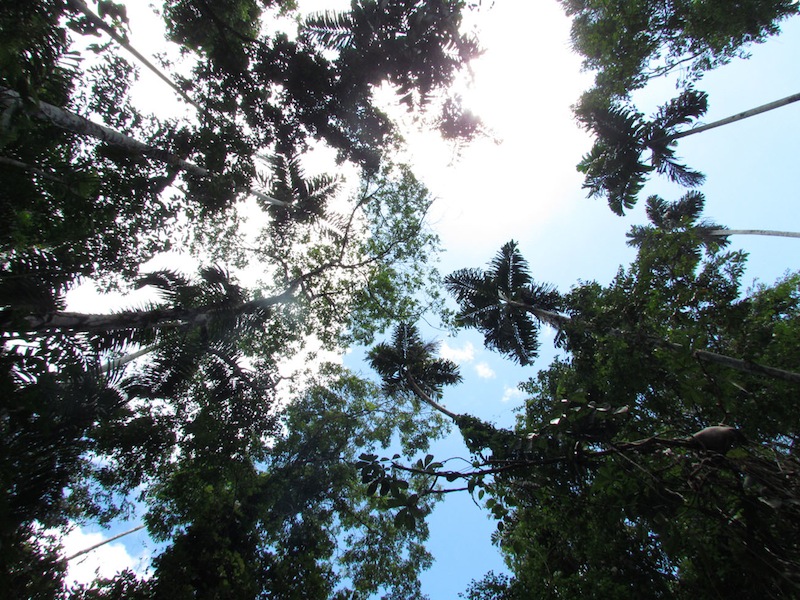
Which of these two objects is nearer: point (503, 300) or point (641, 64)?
point (641, 64)

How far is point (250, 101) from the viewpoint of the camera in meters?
10.5

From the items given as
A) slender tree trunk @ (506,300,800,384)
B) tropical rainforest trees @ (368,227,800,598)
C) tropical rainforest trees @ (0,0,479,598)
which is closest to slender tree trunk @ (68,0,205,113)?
tropical rainforest trees @ (0,0,479,598)

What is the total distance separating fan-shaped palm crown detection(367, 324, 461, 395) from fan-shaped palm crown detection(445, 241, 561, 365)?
200 cm

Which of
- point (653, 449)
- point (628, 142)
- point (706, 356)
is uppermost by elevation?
point (628, 142)

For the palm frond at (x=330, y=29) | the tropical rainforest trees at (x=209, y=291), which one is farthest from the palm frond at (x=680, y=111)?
the palm frond at (x=330, y=29)

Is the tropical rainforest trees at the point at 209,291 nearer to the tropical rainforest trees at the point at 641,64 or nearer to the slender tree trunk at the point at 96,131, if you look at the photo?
the slender tree trunk at the point at 96,131

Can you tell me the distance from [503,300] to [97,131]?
13.2m

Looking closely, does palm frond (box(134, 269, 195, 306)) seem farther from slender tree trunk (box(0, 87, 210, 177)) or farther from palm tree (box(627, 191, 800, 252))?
palm tree (box(627, 191, 800, 252))

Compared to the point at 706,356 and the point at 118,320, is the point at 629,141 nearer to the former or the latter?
the point at 706,356

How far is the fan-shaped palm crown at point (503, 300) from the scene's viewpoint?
13.9 metres

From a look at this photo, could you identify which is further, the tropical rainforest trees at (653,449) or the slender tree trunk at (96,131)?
the slender tree trunk at (96,131)

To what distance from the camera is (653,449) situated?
2428 mm

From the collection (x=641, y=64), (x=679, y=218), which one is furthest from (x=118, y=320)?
(x=679, y=218)

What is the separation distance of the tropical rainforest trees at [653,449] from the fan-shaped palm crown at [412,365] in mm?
4387
